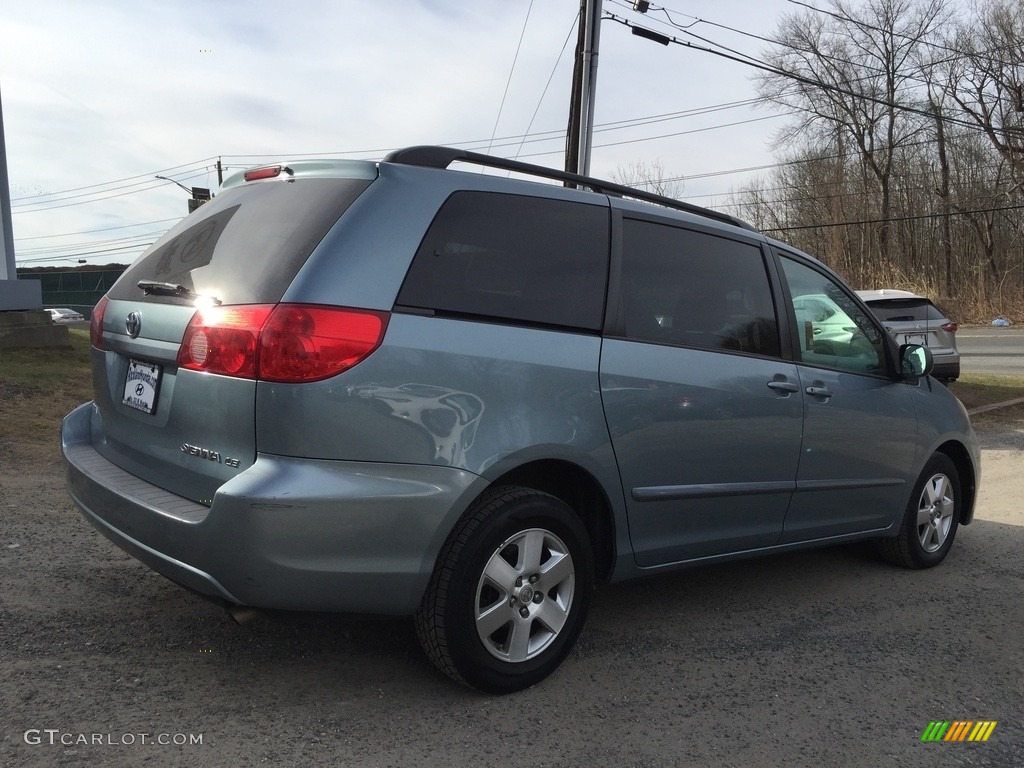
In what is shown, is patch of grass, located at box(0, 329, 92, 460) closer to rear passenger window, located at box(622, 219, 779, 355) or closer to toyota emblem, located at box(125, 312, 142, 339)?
toyota emblem, located at box(125, 312, 142, 339)

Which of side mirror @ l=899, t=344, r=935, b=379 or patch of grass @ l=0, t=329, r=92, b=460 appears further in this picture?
patch of grass @ l=0, t=329, r=92, b=460

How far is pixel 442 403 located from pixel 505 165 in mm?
1033

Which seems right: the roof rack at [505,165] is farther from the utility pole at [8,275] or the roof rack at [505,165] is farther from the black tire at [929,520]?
the utility pole at [8,275]

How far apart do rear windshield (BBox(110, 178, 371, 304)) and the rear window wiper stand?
0.02 meters

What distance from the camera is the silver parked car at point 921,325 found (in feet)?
40.0

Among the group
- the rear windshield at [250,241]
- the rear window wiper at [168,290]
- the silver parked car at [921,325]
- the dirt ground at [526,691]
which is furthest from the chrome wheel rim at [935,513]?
the silver parked car at [921,325]

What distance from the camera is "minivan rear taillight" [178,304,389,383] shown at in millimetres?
2428

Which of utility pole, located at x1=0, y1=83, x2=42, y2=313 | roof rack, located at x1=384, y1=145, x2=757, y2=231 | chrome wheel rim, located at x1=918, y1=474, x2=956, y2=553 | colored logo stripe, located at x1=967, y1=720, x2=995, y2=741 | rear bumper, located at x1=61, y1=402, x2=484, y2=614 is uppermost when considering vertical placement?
utility pole, located at x1=0, y1=83, x2=42, y2=313

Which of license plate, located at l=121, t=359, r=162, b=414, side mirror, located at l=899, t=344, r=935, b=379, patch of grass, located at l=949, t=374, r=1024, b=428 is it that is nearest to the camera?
license plate, located at l=121, t=359, r=162, b=414

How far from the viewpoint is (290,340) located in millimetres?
2430

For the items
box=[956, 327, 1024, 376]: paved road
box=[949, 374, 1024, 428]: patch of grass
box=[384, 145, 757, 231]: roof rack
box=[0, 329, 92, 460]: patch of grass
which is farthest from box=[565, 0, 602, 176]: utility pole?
box=[384, 145, 757, 231]: roof rack

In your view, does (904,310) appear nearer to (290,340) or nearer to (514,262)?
(514,262)

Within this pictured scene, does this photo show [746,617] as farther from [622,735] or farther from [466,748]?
[466,748]

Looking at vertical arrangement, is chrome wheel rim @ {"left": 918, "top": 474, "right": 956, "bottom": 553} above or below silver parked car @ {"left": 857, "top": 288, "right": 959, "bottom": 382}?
below
